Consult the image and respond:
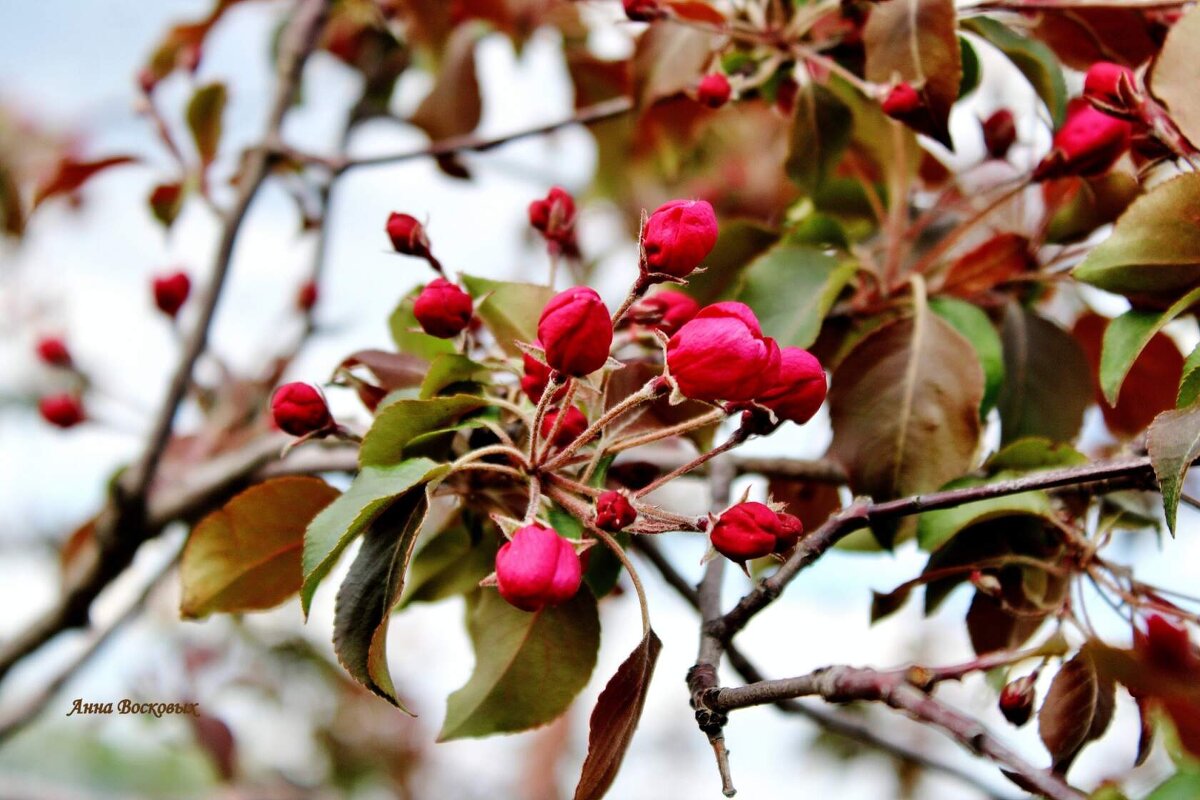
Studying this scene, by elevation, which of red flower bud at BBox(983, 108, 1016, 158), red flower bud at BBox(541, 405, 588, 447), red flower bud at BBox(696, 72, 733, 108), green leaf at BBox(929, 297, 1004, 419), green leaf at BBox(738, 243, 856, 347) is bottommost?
green leaf at BBox(929, 297, 1004, 419)

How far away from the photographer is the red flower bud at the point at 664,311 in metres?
0.79

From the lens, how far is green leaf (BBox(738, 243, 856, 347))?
0.89 metres

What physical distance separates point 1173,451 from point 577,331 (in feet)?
1.17

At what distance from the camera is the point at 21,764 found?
133 inches

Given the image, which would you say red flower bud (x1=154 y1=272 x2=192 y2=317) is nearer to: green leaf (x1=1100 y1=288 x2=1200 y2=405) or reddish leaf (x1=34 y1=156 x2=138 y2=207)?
reddish leaf (x1=34 y1=156 x2=138 y2=207)

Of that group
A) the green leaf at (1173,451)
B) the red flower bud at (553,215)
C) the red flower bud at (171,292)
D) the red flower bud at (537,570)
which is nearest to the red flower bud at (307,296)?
the red flower bud at (171,292)

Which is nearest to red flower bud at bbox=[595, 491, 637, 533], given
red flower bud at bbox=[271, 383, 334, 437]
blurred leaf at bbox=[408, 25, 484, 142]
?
red flower bud at bbox=[271, 383, 334, 437]

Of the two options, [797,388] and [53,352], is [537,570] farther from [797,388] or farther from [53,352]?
[53,352]

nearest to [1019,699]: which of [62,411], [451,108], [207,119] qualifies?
[451,108]

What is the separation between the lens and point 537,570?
604 mm

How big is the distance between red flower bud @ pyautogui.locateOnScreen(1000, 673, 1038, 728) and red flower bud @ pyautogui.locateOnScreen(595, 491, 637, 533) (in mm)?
335

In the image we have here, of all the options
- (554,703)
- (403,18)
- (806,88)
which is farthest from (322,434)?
(403,18)

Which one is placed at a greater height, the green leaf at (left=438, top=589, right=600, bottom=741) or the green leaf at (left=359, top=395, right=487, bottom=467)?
the green leaf at (left=359, top=395, right=487, bottom=467)

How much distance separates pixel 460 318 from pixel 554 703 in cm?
32
